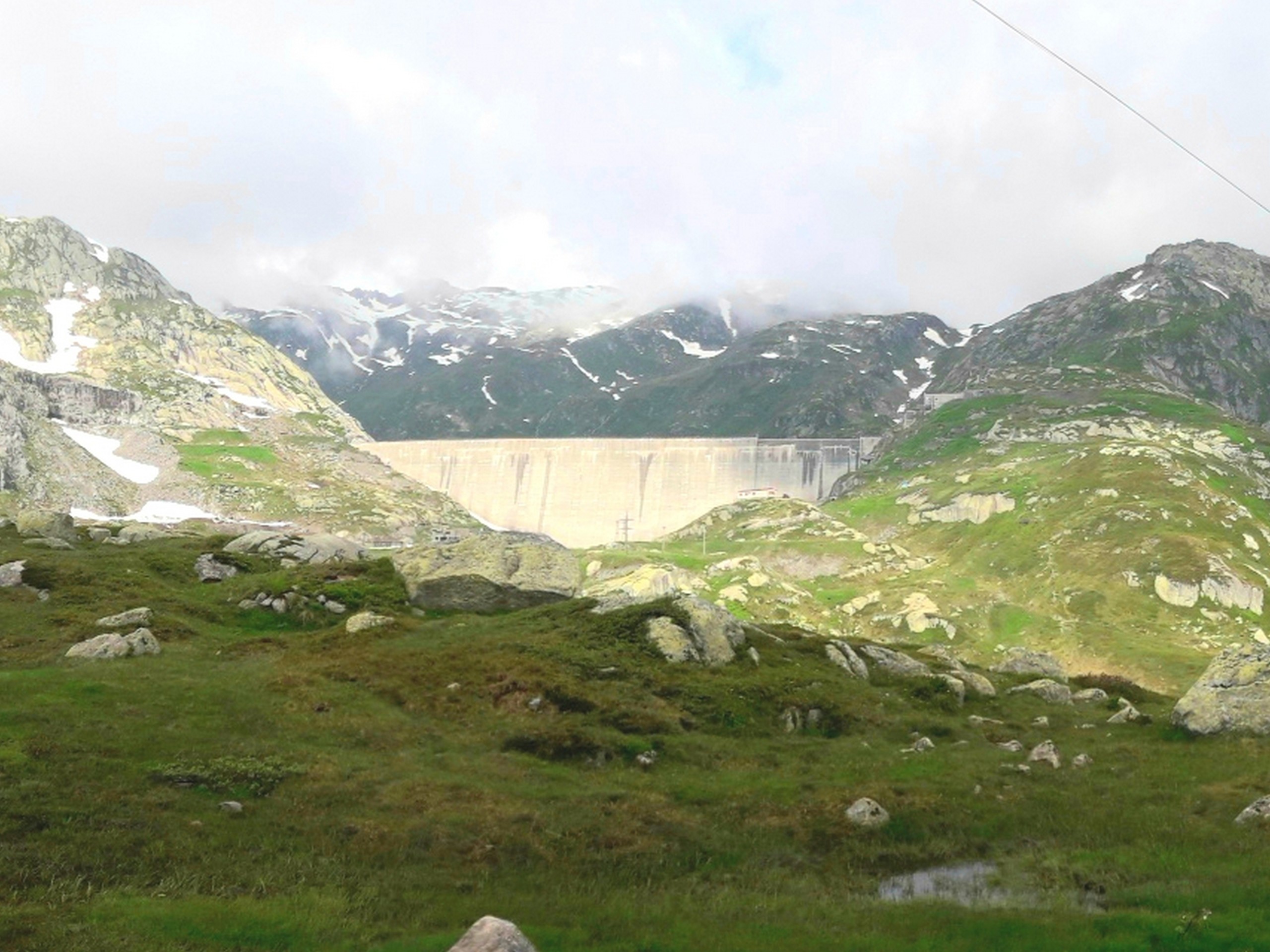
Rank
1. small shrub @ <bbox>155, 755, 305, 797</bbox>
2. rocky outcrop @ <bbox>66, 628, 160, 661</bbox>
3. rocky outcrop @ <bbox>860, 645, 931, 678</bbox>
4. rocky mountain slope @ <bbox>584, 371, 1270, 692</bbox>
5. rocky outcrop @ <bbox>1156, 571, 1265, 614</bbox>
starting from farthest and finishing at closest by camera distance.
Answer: rocky outcrop @ <bbox>1156, 571, 1265, 614</bbox>
rocky mountain slope @ <bbox>584, 371, 1270, 692</bbox>
rocky outcrop @ <bbox>860, 645, 931, 678</bbox>
rocky outcrop @ <bbox>66, 628, 160, 661</bbox>
small shrub @ <bbox>155, 755, 305, 797</bbox>

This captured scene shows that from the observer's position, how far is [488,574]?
59.0m

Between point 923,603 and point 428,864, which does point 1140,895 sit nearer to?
point 428,864

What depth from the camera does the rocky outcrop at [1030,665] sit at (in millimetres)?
63812

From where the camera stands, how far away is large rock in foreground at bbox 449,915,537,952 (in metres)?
13.4

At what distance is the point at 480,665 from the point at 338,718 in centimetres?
928

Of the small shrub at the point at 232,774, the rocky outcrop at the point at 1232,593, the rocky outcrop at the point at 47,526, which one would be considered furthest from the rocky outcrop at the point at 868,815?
the rocky outcrop at the point at 1232,593

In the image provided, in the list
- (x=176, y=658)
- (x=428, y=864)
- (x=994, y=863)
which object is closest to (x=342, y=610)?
(x=176, y=658)

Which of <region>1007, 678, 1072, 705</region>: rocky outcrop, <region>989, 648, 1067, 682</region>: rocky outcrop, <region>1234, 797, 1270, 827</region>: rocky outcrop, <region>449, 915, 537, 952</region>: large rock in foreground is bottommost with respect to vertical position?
<region>989, 648, 1067, 682</region>: rocky outcrop

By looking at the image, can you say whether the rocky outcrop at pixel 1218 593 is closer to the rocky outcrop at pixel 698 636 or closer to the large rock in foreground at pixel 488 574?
the large rock in foreground at pixel 488 574

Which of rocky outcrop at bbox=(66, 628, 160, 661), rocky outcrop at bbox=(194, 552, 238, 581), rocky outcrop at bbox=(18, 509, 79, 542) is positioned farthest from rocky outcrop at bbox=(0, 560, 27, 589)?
rocky outcrop at bbox=(18, 509, 79, 542)

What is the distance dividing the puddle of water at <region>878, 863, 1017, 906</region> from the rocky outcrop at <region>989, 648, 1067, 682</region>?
Answer: 4349 centimetres

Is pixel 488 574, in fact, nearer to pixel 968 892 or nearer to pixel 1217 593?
pixel 968 892

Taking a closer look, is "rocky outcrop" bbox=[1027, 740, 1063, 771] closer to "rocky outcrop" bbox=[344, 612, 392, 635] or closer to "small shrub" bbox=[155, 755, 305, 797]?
"small shrub" bbox=[155, 755, 305, 797]

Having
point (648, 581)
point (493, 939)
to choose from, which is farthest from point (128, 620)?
point (648, 581)
